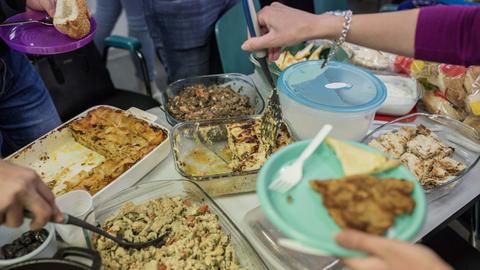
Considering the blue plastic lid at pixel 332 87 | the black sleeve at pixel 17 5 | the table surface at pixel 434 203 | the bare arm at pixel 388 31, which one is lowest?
the table surface at pixel 434 203

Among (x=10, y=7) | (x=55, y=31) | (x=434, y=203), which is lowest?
(x=434, y=203)

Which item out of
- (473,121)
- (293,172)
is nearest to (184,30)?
(473,121)

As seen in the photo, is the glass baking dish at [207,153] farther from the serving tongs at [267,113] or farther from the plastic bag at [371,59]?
the plastic bag at [371,59]

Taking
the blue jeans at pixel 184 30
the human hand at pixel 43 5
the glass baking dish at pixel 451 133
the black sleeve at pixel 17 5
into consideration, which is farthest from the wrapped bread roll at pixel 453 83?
the black sleeve at pixel 17 5

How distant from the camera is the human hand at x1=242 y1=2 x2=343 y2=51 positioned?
1.16m

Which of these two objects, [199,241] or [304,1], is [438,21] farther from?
[304,1]

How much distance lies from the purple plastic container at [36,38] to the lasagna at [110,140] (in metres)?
0.24

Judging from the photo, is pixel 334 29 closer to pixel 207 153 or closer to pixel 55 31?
pixel 207 153

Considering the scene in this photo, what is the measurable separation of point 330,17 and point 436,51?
1.03ft

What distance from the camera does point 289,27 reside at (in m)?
1.16

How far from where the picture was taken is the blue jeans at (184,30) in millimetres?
1920

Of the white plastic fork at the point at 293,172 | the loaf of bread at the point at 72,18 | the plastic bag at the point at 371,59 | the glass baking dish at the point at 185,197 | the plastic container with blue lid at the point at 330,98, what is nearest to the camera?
the white plastic fork at the point at 293,172

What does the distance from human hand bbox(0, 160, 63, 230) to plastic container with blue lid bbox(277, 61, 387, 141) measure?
667 millimetres

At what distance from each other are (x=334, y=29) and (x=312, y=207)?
69cm
